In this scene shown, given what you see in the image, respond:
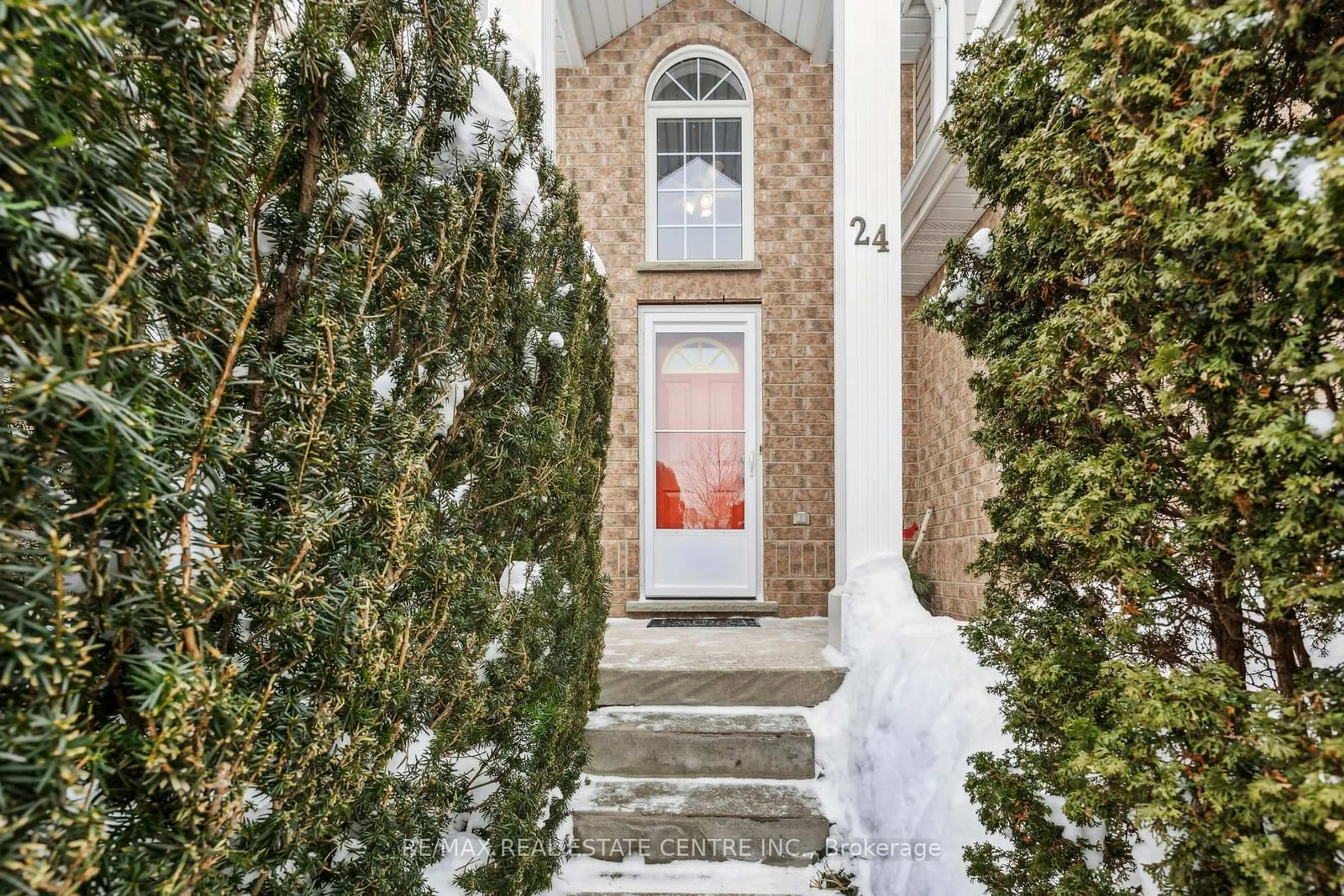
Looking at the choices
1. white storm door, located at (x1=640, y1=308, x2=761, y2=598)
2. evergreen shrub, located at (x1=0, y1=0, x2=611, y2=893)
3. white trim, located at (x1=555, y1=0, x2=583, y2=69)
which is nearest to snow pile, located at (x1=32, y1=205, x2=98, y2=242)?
evergreen shrub, located at (x1=0, y1=0, x2=611, y2=893)

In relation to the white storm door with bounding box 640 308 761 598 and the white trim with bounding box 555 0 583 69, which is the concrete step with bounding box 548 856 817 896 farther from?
the white trim with bounding box 555 0 583 69

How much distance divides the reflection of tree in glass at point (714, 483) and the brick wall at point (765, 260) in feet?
0.72

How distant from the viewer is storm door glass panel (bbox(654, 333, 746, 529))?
17.5 feet

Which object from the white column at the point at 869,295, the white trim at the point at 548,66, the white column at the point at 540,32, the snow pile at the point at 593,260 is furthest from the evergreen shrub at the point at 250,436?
the white column at the point at 869,295

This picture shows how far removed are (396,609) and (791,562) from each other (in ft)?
14.5

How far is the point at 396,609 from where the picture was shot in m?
0.99

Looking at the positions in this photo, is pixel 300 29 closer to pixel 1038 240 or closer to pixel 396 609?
pixel 396 609

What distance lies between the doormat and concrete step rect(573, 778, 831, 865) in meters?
1.98

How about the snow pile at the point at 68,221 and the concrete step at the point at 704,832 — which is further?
the concrete step at the point at 704,832

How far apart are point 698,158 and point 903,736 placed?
451 centimetres

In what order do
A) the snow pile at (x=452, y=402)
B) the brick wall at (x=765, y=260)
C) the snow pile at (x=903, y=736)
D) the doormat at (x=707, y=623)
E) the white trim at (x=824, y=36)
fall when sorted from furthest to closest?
the brick wall at (x=765, y=260)
the white trim at (x=824, y=36)
the doormat at (x=707, y=623)
the snow pile at (x=903, y=736)
the snow pile at (x=452, y=402)

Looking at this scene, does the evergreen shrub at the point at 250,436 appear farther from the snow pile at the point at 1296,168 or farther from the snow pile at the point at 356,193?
the snow pile at the point at 1296,168

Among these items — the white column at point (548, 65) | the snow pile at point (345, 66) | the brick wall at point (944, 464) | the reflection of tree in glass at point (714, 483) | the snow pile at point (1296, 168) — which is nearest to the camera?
the snow pile at point (1296, 168)

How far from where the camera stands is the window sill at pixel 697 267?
526 cm
